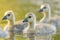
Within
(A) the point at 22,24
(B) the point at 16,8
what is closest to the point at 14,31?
(A) the point at 22,24

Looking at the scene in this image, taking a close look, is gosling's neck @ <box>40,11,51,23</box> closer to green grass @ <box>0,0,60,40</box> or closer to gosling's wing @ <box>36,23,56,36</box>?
gosling's wing @ <box>36,23,56,36</box>

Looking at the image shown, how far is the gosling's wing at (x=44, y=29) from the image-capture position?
3194mm

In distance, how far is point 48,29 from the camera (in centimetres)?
324

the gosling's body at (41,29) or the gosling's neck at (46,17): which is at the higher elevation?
the gosling's neck at (46,17)

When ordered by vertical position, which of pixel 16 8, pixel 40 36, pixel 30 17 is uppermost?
pixel 16 8

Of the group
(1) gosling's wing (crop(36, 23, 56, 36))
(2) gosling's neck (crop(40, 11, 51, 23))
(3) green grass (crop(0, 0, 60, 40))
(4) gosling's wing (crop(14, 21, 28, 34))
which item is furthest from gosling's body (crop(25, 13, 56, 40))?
(3) green grass (crop(0, 0, 60, 40))

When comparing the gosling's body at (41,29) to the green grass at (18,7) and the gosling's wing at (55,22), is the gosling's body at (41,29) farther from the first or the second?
the green grass at (18,7)

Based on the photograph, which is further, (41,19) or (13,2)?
(13,2)

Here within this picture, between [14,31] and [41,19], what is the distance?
45 cm

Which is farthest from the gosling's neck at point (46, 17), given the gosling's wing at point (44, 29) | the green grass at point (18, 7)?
the green grass at point (18, 7)

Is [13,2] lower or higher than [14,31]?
higher

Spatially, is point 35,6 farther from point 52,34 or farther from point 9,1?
point 52,34

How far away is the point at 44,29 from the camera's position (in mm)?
3215

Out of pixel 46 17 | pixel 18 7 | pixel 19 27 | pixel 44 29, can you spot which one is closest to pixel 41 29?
pixel 44 29
